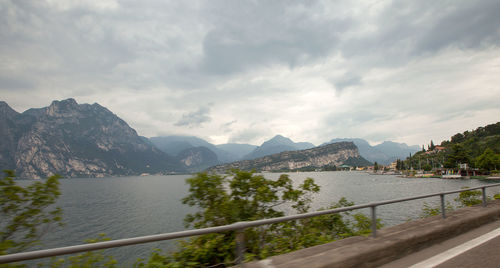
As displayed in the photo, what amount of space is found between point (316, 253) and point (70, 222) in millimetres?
39771

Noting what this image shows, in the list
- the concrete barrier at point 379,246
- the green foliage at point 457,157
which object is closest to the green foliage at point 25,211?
the concrete barrier at point 379,246

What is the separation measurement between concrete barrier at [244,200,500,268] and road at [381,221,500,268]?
0.38ft

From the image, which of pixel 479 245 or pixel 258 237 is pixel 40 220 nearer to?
pixel 258 237

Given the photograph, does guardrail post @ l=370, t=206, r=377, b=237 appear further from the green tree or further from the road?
the green tree

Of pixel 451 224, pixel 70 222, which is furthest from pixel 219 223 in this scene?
pixel 70 222

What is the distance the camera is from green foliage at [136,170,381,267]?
4129mm

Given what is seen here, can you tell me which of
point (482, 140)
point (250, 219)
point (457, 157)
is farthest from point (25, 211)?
point (482, 140)

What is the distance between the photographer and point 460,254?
421 cm

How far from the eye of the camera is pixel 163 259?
157 inches

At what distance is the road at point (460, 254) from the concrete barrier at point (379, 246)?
12 cm

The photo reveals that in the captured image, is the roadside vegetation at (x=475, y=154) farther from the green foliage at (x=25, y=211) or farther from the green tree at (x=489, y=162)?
the green foliage at (x=25, y=211)

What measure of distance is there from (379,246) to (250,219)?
350 cm

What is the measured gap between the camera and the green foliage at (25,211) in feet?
12.5

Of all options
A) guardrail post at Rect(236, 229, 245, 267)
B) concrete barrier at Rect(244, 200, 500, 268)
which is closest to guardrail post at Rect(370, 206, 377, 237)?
concrete barrier at Rect(244, 200, 500, 268)
